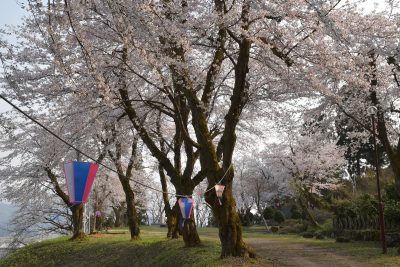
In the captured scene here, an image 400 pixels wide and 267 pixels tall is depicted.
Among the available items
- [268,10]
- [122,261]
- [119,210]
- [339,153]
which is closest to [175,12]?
[268,10]

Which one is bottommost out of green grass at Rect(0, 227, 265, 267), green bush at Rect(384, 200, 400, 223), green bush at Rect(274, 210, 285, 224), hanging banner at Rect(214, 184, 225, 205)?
green grass at Rect(0, 227, 265, 267)

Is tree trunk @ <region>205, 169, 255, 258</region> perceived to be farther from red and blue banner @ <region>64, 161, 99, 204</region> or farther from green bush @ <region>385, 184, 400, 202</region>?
green bush @ <region>385, 184, 400, 202</region>

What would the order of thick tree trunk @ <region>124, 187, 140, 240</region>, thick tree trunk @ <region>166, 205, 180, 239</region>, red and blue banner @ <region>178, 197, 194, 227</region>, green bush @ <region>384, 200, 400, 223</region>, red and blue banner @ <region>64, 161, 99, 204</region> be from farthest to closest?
thick tree trunk @ <region>124, 187, 140, 240</region>
thick tree trunk @ <region>166, 205, 180, 239</region>
green bush @ <region>384, 200, 400, 223</region>
red and blue banner @ <region>178, 197, 194, 227</region>
red and blue banner @ <region>64, 161, 99, 204</region>

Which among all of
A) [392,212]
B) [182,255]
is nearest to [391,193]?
[392,212]

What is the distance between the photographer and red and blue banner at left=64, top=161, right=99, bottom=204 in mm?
6215

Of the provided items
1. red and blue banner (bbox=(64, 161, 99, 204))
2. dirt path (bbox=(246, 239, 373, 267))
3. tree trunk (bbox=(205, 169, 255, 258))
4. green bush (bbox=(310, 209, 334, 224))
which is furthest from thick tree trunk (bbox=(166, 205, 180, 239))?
green bush (bbox=(310, 209, 334, 224))

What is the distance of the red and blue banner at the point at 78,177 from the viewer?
20.4 feet

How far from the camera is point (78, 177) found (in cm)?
625

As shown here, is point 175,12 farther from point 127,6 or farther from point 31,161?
point 31,161

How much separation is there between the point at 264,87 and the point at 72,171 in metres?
8.96

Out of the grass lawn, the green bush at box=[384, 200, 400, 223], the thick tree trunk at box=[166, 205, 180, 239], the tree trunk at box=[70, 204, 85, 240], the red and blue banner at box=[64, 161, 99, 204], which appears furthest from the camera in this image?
the tree trunk at box=[70, 204, 85, 240]

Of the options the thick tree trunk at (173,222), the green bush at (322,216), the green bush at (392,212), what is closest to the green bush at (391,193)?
the green bush at (392,212)

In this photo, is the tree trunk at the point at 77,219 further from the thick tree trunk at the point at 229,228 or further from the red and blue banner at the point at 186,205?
the thick tree trunk at the point at 229,228

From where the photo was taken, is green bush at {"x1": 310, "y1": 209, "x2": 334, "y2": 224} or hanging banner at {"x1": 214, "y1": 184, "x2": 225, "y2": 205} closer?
hanging banner at {"x1": 214, "y1": 184, "x2": 225, "y2": 205}
